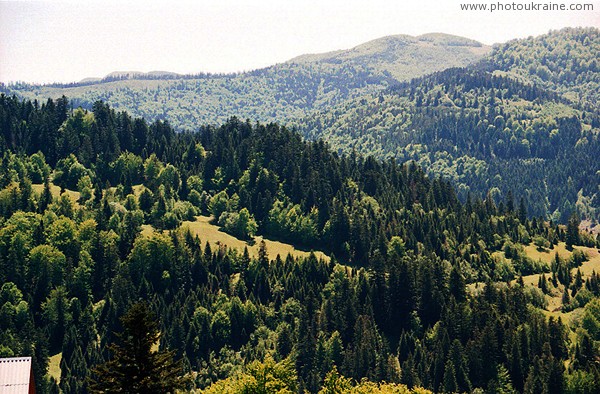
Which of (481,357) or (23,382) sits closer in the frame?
(23,382)

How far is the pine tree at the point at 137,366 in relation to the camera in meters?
51.8

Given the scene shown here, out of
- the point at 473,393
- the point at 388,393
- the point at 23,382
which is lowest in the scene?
the point at 473,393

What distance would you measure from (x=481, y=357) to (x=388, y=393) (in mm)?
90985

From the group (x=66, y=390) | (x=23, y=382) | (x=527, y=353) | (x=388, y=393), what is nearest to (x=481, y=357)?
(x=527, y=353)

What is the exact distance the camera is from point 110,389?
51875mm

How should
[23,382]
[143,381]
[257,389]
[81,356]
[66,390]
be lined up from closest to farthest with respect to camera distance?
[143,381]
[23,382]
[257,389]
[66,390]
[81,356]

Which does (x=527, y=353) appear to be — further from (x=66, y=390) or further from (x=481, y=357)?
(x=66, y=390)

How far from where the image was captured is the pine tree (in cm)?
5175

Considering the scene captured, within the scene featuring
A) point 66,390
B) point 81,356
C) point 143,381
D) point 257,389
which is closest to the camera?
point 143,381

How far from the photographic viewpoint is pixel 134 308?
52.5 metres

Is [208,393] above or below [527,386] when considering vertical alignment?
above

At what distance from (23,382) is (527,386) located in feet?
496

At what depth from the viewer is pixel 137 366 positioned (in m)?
52.5

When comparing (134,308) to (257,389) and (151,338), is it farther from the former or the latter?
(257,389)
